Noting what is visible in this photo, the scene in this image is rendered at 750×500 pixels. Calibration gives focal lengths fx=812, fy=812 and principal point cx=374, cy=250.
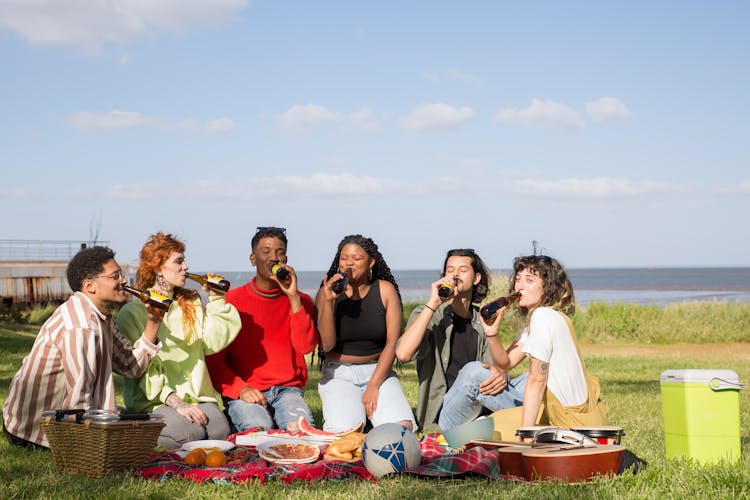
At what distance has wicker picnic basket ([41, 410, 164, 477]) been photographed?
4.86m

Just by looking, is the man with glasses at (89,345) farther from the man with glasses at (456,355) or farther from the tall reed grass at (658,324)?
the tall reed grass at (658,324)

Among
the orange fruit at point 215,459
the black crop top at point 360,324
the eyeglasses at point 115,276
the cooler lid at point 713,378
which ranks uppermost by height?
the eyeglasses at point 115,276

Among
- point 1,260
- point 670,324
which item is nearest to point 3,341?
point 670,324

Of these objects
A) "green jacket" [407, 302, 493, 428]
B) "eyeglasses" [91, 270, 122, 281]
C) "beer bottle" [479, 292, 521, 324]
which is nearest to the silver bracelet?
"eyeglasses" [91, 270, 122, 281]

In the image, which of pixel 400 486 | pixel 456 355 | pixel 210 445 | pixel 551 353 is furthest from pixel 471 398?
pixel 210 445

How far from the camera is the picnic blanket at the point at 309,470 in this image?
4918 mm

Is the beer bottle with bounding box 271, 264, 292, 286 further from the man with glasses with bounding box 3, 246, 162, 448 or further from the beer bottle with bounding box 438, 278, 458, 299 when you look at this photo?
the beer bottle with bounding box 438, 278, 458, 299

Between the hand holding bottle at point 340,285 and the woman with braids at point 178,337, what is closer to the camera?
the woman with braids at point 178,337

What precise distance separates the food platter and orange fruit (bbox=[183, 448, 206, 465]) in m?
0.37

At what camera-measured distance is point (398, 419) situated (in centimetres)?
654

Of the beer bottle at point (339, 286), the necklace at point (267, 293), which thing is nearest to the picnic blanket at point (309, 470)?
the beer bottle at point (339, 286)

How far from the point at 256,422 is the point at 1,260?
1106 inches

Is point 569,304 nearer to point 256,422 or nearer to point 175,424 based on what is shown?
point 256,422

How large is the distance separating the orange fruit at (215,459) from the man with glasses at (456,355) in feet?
5.87
